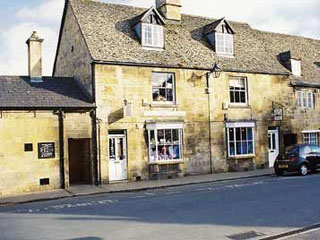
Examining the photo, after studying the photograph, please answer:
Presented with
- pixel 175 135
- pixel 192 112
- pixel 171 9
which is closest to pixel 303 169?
pixel 192 112

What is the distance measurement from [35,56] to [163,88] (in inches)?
266

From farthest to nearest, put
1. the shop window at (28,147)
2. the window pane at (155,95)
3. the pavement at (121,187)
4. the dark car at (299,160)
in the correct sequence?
the window pane at (155,95)
the dark car at (299,160)
the shop window at (28,147)
the pavement at (121,187)

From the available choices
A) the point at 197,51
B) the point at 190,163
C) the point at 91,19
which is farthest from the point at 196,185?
the point at 91,19

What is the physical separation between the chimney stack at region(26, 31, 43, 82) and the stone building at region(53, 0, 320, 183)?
2.12 m

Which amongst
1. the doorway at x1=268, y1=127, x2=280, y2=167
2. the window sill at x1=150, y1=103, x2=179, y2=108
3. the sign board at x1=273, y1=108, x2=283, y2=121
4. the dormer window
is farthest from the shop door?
the dormer window

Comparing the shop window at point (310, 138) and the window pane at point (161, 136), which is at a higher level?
the window pane at point (161, 136)

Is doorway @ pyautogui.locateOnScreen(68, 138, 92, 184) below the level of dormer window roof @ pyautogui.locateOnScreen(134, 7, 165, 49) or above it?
below

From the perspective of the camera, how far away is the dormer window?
26.7 meters

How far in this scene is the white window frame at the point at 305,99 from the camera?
2656 cm

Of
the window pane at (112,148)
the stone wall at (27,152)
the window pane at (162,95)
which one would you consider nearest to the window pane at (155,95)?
the window pane at (162,95)

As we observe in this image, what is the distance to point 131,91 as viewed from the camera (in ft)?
66.2

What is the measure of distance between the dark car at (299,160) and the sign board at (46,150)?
37.7ft

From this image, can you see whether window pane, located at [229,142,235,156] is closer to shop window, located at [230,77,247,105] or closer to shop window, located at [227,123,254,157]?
shop window, located at [227,123,254,157]

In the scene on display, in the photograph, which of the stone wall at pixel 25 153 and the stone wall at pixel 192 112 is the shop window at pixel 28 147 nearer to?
the stone wall at pixel 25 153
